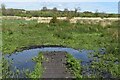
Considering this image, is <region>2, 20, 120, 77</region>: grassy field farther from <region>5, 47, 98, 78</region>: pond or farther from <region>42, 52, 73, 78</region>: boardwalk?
<region>42, 52, 73, 78</region>: boardwalk

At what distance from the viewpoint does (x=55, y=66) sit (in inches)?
521

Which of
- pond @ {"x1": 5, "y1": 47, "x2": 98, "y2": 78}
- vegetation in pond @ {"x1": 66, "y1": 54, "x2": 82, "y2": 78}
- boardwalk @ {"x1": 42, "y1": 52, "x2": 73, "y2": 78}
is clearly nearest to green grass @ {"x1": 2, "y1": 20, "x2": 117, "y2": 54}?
pond @ {"x1": 5, "y1": 47, "x2": 98, "y2": 78}

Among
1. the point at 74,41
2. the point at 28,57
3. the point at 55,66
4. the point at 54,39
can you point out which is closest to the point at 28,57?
the point at 28,57

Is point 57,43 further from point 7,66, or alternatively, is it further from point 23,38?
point 7,66

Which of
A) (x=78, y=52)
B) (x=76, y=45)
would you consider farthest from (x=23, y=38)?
(x=78, y=52)

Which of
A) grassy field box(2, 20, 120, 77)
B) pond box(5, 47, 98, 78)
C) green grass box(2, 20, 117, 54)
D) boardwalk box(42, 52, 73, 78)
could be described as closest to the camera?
boardwalk box(42, 52, 73, 78)

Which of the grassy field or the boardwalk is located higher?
the grassy field

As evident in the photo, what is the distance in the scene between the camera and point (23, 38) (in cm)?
2153

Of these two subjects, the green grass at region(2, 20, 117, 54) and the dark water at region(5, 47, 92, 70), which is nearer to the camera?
the dark water at region(5, 47, 92, 70)

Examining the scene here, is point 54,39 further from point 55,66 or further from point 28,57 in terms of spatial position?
point 55,66

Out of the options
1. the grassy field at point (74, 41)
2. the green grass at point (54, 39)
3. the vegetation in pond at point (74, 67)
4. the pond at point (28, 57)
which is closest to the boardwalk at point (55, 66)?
the vegetation in pond at point (74, 67)

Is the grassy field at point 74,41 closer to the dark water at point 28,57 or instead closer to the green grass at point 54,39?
the green grass at point 54,39

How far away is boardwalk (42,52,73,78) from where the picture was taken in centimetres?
1173

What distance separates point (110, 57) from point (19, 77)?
5.77m
